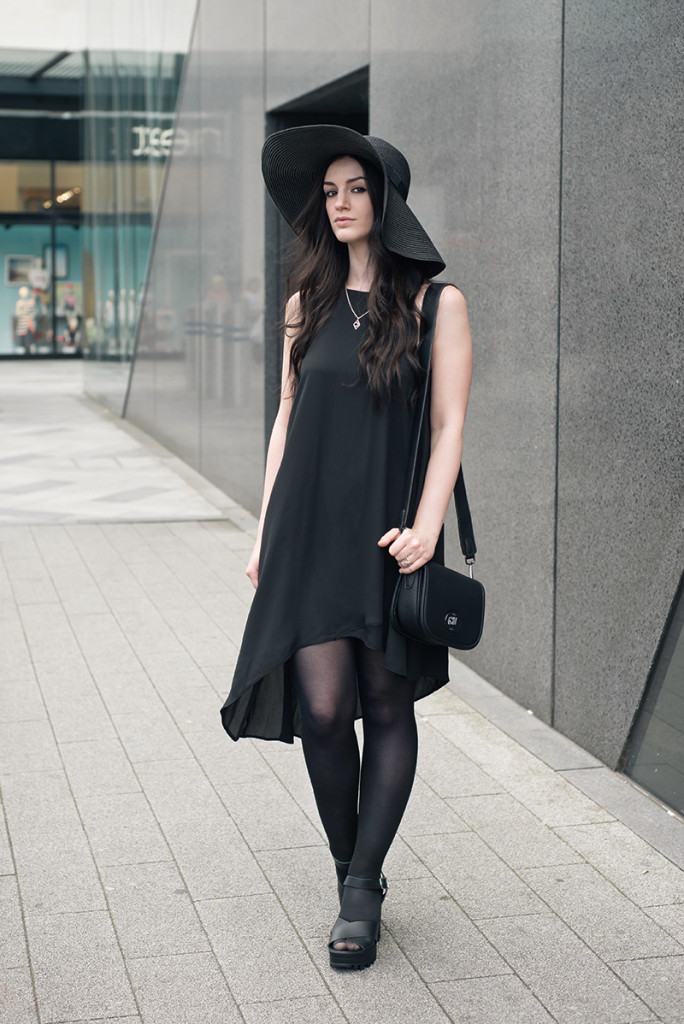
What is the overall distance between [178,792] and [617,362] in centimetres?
202

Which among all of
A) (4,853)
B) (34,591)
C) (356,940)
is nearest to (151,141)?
(34,591)

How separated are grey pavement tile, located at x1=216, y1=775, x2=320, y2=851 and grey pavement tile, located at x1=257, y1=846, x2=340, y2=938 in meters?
0.08

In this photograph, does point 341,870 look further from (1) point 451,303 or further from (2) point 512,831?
(1) point 451,303

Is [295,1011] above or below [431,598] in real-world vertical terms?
below

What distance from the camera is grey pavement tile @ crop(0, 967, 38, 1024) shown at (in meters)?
2.85

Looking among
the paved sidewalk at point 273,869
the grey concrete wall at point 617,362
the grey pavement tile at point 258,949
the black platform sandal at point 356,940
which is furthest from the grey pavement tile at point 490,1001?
the grey concrete wall at point 617,362

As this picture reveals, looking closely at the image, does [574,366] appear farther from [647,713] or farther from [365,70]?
[365,70]

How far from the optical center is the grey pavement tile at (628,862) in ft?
11.6

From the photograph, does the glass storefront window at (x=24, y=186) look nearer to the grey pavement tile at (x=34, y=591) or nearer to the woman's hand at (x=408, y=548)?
the grey pavement tile at (x=34, y=591)

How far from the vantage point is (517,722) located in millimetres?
5000

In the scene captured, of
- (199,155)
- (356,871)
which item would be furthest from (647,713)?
(199,155)

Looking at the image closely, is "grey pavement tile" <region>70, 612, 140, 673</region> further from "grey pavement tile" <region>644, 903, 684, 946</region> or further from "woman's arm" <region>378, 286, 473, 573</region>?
"woman's arm" <region>378, 286, 473, 573</region>

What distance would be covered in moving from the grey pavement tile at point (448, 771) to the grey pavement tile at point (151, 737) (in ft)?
2.73

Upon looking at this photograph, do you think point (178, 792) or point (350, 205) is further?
point (178, 792)
